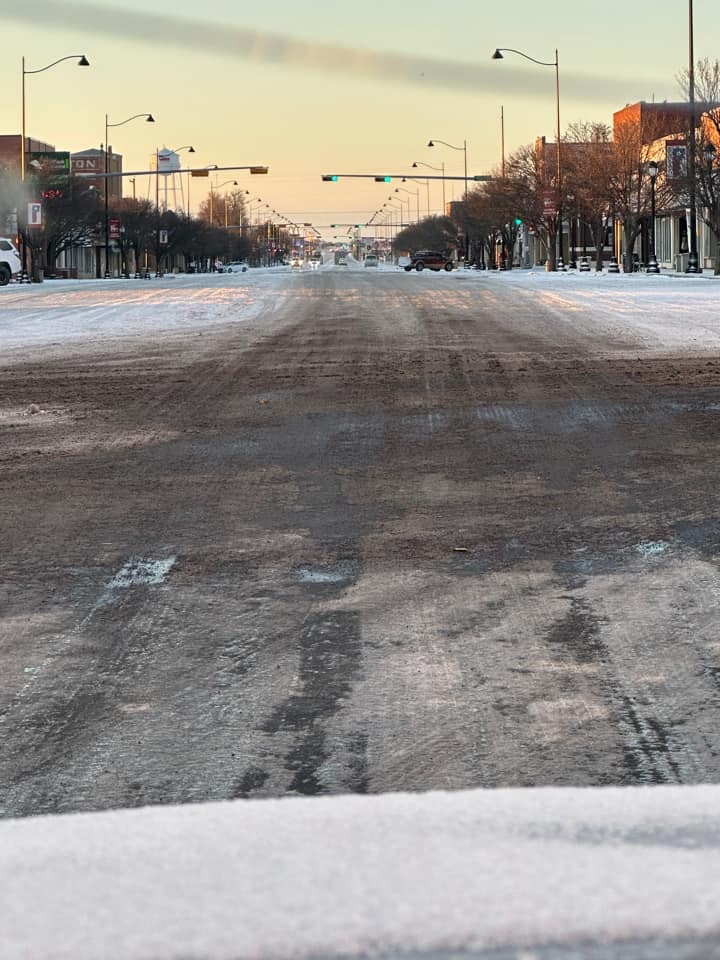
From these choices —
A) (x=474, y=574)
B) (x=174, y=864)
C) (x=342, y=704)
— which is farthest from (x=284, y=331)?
(x=174, y=864)

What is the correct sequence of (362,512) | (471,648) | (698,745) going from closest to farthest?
(698,745)
(471,648)
(362,512)

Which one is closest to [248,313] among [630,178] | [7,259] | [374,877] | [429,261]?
[7,259]

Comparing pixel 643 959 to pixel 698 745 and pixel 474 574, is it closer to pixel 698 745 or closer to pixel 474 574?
pixel 698 745

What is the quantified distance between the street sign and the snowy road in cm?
6204

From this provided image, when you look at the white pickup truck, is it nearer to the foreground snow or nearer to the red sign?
the red sign

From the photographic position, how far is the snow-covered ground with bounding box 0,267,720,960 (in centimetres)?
174

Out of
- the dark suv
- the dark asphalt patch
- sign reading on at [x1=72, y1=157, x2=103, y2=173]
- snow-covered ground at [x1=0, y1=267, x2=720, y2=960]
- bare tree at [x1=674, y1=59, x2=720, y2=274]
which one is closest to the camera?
snow-covered ground at [x1=0, y1=267, x2=720, y2=960]

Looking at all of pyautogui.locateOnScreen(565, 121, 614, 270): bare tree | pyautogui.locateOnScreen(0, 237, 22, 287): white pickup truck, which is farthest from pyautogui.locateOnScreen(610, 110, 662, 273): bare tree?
pyautogui.locateOnScreen(0, 237, 22, 287): white pickup truck

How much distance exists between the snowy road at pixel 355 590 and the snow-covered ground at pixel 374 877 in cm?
191

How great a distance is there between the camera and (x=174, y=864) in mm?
2020

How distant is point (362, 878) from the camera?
1.95m

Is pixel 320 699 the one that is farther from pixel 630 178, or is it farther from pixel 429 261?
pixel 429 261

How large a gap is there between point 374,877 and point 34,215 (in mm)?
77867

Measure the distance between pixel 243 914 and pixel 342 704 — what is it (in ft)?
11.0
